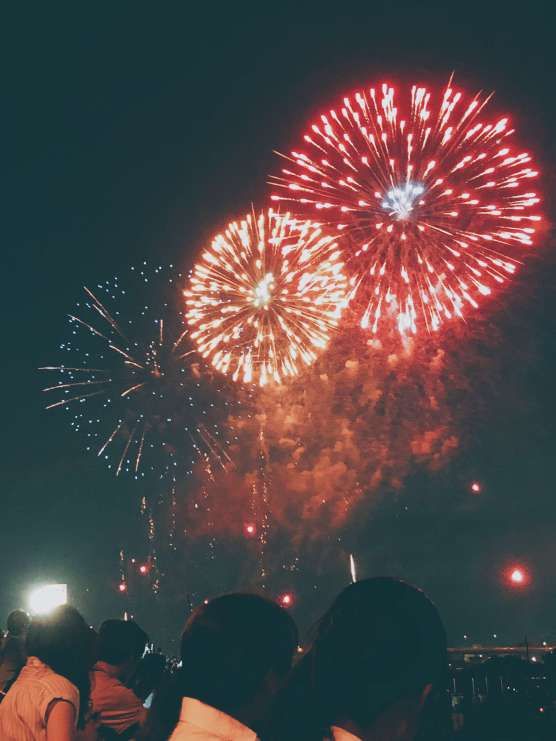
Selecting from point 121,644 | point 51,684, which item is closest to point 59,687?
point 51,684

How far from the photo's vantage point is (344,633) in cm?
227

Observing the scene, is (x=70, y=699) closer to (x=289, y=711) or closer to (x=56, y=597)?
(x=289, y=711)

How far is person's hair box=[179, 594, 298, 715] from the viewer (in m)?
2.54

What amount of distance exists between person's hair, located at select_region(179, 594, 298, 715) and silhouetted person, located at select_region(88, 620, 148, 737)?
2.61m

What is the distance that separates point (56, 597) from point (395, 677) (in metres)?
28.1

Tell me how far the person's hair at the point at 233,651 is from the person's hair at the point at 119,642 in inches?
107

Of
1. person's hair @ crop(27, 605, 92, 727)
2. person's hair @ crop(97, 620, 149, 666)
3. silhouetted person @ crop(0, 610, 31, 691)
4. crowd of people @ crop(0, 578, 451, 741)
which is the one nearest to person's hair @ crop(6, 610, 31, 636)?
silhouetted person @ crop(0, 610, 31, 691)

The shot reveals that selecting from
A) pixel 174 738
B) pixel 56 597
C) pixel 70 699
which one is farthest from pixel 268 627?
pixel 56 597

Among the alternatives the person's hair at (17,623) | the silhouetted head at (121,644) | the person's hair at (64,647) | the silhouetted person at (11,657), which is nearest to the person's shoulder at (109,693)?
the silhouetted head at (121,644)

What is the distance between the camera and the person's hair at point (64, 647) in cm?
399

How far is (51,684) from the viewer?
152 inches

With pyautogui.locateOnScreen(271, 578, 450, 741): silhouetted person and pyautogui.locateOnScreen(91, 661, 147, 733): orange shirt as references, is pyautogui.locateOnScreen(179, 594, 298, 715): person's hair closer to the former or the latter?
pyautogui.locateOnScreen(271, 578, 450, 741): silhouetted person

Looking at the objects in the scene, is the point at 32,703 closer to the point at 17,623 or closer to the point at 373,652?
the point at 373,652

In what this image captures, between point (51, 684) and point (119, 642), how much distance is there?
1336 millimetres
